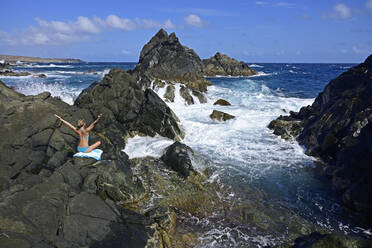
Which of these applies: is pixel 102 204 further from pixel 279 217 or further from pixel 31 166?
pixel 279 217

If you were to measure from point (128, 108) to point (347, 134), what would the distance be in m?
14.1

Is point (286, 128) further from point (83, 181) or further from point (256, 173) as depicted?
point (83, 181)

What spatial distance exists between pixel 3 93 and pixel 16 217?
32.5 feet

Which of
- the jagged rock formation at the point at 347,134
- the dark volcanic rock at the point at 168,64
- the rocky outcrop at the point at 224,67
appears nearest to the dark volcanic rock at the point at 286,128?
the jagged rock formation at the point at 347,134

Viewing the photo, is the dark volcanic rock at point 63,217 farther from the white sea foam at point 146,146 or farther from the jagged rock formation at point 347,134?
the jagged rock formation at point 347,134

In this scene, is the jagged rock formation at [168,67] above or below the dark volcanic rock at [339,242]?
above

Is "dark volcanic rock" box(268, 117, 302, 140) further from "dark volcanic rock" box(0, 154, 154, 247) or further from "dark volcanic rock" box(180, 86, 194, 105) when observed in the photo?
"dark volcanic rock" box(180, 86, 194, 105)

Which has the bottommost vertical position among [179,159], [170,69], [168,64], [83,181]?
[179,159]

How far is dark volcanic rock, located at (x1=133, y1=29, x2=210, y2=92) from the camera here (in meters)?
42.9

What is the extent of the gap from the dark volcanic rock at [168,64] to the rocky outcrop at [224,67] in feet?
60.7

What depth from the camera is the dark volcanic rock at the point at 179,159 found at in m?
12.7

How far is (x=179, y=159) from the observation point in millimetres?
13109

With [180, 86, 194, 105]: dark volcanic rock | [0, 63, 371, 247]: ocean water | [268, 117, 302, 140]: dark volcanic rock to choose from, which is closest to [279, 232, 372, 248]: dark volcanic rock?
[0, 63, 371, 247]: ocean water

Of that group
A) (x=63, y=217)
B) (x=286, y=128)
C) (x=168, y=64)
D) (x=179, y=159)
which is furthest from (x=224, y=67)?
(x=63, y=217)
